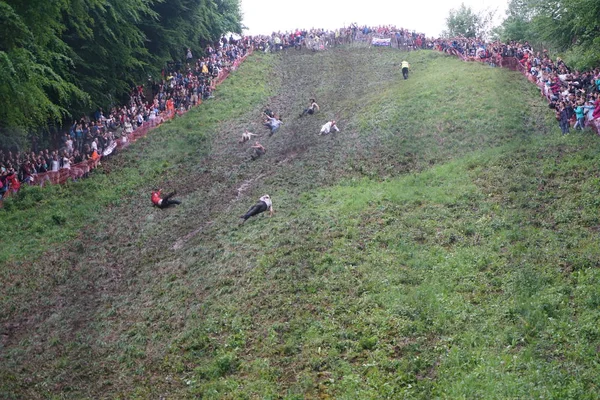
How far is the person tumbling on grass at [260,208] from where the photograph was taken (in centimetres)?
2378

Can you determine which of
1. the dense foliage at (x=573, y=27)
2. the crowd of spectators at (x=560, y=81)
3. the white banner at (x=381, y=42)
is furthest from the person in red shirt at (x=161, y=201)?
the white banner at (x=381, y=42)

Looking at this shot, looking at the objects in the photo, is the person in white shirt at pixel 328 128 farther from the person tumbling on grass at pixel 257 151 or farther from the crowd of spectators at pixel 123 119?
the crowd of spectators at pixel 123 119

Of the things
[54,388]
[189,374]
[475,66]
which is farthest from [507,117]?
[54,388]

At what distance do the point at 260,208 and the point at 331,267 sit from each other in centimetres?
616

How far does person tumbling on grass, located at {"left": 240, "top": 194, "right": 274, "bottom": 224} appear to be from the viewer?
2378 centimetres

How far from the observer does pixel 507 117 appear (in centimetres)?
2964

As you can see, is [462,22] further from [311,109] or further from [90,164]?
[90,164]

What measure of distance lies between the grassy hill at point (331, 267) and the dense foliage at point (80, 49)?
4104 millimetres

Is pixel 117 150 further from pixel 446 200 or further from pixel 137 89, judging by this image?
pixel 446 200

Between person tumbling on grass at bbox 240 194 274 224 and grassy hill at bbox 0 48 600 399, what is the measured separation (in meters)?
0.46

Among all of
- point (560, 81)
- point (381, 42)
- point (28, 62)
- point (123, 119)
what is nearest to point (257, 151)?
point (123, 119)

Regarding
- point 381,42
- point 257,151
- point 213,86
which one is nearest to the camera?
point 257,151

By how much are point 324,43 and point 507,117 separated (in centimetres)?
3035

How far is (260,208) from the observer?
78.5 ft
